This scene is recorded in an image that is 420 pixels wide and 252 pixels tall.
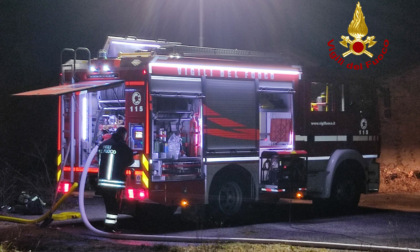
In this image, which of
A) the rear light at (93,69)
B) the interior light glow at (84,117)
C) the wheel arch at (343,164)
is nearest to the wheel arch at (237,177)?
the wheel arch at (343,164)

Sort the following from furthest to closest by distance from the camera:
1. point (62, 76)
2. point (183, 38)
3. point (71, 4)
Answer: point (183, 38)
point (71, 4)
point (62, 76)

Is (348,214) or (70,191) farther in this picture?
(348,214)

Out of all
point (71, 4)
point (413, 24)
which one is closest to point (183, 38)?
point (71, 4)

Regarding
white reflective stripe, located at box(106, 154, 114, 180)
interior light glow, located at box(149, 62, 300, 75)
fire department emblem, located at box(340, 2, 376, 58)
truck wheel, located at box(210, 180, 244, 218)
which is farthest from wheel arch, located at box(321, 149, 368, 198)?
fire department emblem, located at box(340, 2, 376, 58)

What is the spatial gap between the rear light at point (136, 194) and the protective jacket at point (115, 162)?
0.29 m

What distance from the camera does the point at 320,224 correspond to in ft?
39.3

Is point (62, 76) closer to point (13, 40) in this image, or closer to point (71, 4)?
point (13, 40)

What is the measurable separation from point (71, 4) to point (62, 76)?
9.08m

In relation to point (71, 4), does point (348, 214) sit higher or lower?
lower

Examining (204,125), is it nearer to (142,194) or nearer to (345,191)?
(142,194)

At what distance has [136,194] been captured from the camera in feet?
34.9

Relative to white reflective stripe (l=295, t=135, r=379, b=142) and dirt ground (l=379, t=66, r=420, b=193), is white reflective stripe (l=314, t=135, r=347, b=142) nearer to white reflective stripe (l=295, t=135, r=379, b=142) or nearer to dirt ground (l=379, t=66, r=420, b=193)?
white reflective stripe (l=295, t=135, r=379, b=142)

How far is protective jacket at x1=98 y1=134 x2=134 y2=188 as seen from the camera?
1034 cm

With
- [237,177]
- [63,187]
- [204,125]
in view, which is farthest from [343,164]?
[63,187]
